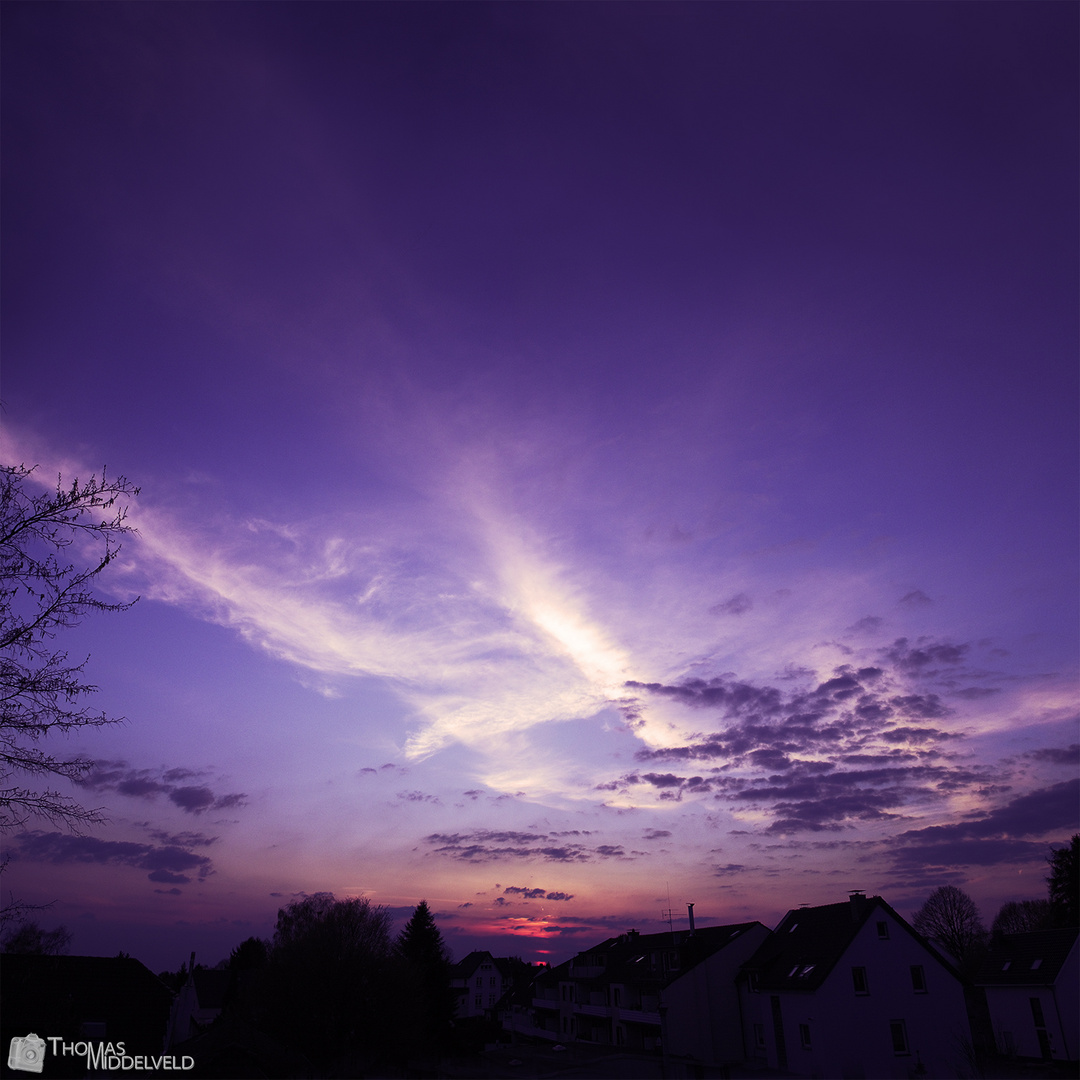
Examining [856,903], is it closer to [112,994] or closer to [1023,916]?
[112,994]

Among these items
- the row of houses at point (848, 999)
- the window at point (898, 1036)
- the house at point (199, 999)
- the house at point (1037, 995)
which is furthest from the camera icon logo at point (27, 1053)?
the house at point (199, 999)

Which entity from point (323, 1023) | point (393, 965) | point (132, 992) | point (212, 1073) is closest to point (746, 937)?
point (393, 965)

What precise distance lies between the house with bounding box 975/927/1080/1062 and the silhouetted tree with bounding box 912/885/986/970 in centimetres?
4429

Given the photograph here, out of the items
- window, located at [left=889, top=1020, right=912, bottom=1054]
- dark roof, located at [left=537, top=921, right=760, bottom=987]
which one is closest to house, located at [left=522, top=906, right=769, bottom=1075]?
dark roof, located at [left=537, top=921, right=760, bottom=987]

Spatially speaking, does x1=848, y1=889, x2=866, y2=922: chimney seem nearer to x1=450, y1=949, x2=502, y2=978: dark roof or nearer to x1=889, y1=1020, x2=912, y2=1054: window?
x1=889, y1=1020, x2=912, y2=1054: window

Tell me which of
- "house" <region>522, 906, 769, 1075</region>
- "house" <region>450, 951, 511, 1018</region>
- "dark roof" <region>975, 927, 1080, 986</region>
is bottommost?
"house" <region>450, 951, 511, 1018</region>

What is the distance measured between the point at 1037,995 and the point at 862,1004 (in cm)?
1135

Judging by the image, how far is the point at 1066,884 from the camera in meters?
76.6

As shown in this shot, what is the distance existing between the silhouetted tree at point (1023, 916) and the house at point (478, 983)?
65.1 meters

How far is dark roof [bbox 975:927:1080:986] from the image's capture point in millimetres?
40688

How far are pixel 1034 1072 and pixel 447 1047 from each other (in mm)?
41352

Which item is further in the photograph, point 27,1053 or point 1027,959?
point 1027,959

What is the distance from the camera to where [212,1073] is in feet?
94.2

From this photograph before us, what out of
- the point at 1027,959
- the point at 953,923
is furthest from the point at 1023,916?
the point at 1027,959
